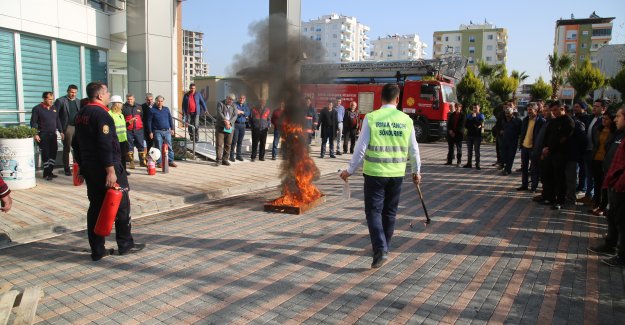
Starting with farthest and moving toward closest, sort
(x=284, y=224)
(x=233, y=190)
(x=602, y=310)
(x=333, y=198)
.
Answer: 1. (x=233, y=190)
2. (x=333, y=198)
3. (x=284, y=224)
4. (x=602, y=310)

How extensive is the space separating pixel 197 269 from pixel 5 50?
10.1 m

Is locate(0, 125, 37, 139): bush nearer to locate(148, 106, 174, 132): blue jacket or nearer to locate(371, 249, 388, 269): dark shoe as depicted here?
locate(148, 106, 174, 132): blue jacket

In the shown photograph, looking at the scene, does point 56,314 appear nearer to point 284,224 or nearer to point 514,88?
point 284,224

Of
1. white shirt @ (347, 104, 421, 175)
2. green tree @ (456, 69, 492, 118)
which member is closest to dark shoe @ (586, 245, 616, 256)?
white shirt @ (347, 104, 421, 175)

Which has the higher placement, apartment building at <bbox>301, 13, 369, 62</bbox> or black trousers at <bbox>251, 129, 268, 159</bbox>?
apartment building at <bbox>301, 13, 369, 62</bbox>

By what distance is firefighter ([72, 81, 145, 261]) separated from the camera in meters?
4.41

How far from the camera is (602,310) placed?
11.7 ft

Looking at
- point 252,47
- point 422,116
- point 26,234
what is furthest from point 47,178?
point 422,116

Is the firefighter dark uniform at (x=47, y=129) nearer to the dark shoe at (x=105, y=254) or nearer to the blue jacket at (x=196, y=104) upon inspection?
the blue jacket at (x=196, y=104)

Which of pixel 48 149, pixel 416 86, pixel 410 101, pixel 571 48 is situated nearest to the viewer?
pixel 48 149

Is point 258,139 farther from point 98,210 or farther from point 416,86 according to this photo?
point 416,86

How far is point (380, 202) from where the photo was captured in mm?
4379

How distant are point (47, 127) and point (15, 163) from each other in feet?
3.66

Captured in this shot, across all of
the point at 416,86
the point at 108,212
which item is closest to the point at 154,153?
the point at 108,212
